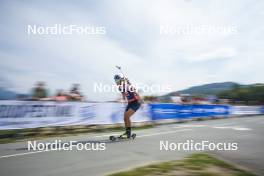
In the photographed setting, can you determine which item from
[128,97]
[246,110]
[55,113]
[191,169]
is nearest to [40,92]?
[55,113]

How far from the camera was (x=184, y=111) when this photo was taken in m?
24.4

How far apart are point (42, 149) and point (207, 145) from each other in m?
5.08

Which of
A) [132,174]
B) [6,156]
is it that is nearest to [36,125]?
Result: [6,156]

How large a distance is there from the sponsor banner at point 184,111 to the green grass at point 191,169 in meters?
13.6

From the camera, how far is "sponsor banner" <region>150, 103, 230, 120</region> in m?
20.9

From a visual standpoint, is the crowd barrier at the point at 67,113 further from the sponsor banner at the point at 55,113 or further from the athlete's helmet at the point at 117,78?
the athlete's helmet at the point at 117,78

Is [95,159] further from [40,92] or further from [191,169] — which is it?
[40,92]

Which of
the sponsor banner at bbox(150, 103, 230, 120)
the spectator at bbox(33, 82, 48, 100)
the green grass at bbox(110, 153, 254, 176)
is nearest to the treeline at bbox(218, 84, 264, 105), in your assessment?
the sponsor banner at bbox(150, 103, 230, 120)

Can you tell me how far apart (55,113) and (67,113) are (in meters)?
0.72

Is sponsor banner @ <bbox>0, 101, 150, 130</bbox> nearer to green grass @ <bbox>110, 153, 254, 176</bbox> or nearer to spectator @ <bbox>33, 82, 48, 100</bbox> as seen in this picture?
spectator @ <bbox>33, 82, 48, 100</bbox>

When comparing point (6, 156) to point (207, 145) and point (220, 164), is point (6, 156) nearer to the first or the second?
point (220, 164)

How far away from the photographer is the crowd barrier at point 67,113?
1179cm

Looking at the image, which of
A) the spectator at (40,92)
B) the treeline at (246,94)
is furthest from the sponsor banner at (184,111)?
the treeline at (246,94)

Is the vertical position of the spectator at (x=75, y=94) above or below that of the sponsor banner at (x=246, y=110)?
above
